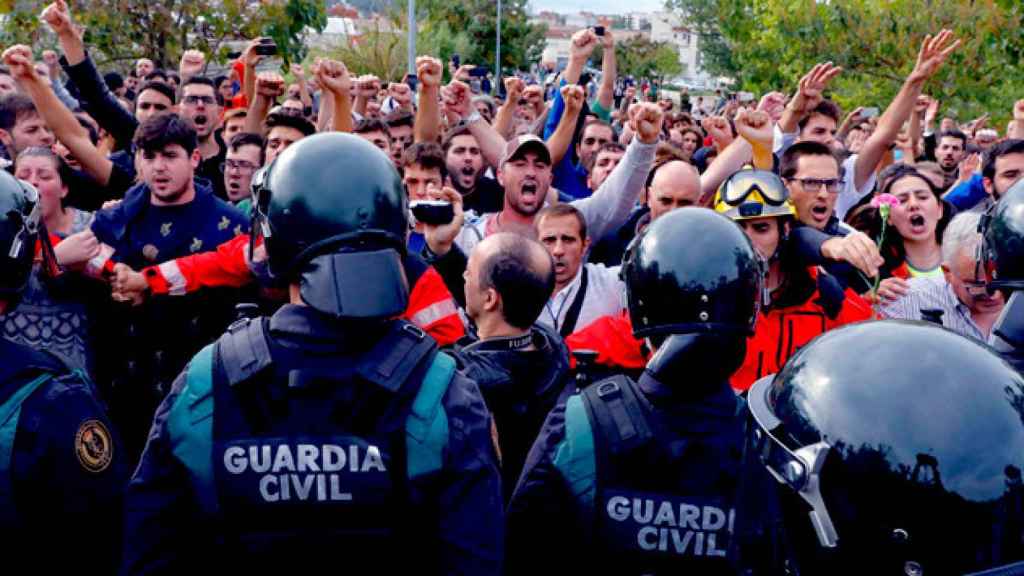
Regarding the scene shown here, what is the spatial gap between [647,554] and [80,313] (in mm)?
2865

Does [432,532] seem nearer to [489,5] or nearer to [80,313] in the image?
[80,313]

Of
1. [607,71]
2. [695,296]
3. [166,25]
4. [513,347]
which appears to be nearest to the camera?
[695,296]

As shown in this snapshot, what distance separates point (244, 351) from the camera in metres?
2.11

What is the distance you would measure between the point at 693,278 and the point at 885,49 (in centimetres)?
1510

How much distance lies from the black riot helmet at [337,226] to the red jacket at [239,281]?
144 centimetres

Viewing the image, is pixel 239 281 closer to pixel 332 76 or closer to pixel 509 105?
pixel 332 76

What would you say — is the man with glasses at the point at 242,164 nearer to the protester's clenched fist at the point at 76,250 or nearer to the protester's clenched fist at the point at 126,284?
Answer: the protester's clenched fist at the point at 126,284

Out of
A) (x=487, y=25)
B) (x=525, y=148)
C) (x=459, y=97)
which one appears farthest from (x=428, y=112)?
(x=487, y=25)

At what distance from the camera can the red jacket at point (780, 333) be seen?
146 inches

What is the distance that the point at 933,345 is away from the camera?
59.1 inches

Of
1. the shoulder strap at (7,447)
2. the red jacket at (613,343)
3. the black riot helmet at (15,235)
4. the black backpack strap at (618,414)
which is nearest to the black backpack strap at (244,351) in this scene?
the shoulder strap at (7,447)

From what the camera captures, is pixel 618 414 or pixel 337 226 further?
pixel 618 414

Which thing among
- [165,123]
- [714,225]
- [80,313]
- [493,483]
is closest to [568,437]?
[493,483]

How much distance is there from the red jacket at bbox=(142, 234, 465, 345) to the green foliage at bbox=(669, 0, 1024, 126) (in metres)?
10.7
